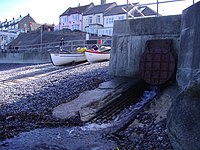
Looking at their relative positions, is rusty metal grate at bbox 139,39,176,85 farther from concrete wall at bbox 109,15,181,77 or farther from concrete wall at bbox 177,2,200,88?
concrete wall at bbox 177,2,200,88

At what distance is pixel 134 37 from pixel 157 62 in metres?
1.82

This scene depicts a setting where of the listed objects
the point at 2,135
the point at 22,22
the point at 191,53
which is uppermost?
the point at 22,22

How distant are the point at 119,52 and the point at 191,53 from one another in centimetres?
416

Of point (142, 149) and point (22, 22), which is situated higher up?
point (22, 22)

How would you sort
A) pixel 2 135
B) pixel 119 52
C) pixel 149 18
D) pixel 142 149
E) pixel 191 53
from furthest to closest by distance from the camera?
pixel 119 52
pixel 149 18
pixel 191 53
pixel 2 135
pixel 142 149

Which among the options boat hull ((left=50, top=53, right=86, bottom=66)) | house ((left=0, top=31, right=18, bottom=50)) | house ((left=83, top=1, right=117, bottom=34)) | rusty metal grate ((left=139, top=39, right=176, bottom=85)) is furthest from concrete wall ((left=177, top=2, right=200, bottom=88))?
house ((left=0, top=31, right=18, bottom=50))

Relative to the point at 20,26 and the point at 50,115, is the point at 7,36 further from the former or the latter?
the point at 50,115

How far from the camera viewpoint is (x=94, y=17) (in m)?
62.8

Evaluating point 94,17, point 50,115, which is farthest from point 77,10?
point 50,115

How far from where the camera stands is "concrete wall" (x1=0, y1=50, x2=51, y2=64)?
33.0m

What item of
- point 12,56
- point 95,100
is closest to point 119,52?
point 95,100

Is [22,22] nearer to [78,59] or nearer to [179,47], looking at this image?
[78,59]

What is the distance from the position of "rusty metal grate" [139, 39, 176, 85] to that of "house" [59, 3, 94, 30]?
58.7 meters

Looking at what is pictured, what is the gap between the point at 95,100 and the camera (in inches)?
327
